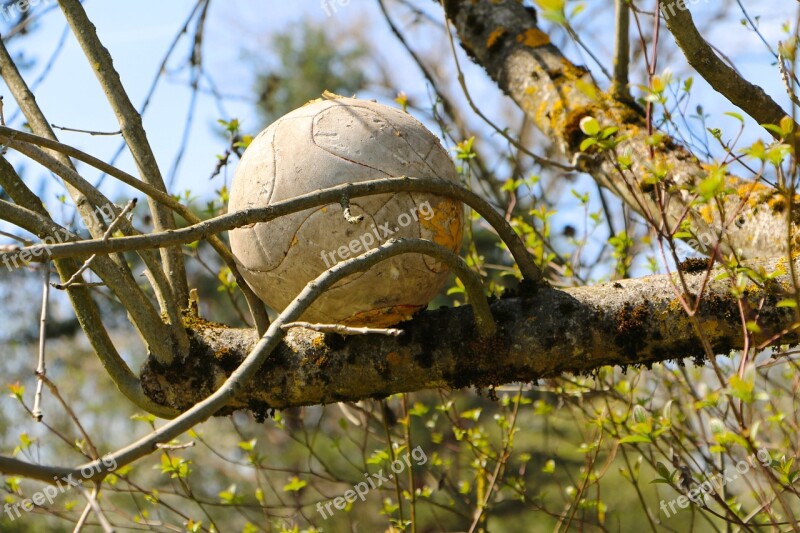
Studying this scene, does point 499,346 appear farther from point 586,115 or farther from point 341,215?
point 586,115

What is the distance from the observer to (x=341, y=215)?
2402mm

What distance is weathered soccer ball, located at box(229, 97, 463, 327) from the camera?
2418 millimetres

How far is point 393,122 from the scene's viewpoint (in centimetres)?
259

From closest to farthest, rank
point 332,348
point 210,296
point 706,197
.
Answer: point 706,197, point 332,348, point 210,296

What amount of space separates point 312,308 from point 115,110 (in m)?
1.24

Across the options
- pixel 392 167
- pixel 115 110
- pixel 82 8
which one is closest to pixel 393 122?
pixel 392 167

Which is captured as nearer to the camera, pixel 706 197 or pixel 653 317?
pixel 706 197

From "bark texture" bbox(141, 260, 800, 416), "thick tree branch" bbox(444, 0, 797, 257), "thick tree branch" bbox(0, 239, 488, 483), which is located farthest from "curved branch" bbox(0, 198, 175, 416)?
"thick tree branch" bbox(444, 0, 797, 257)

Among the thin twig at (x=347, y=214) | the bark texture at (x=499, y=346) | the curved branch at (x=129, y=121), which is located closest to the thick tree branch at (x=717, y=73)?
the bark texture at (x=499, y=346)

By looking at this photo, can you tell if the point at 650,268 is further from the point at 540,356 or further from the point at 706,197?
the point at 706,197

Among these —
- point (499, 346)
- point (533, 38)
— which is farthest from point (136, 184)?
point (533, 38)

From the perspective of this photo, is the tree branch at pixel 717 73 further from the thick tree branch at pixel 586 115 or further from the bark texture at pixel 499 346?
the bark texture at pixel 499 346

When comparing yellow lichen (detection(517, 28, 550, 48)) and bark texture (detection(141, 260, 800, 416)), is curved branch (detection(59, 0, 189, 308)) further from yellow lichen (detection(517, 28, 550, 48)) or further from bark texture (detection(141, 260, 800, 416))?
yellow lichen (detection(517, 28, 550, 48))

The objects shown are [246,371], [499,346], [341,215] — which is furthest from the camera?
[499,346]
